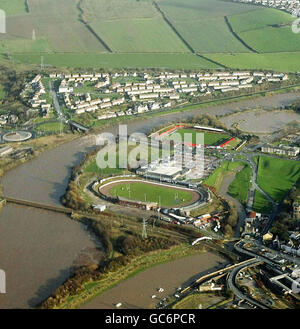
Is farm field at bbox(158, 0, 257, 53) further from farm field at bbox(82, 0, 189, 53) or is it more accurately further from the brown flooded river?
the brown flooded river

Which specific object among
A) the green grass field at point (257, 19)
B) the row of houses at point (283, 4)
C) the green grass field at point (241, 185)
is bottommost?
the green grass field at point (241, 185)

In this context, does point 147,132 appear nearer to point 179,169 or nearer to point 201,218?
point 179,169

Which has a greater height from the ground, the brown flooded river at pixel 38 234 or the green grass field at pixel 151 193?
the green grass field at pixel 151 193

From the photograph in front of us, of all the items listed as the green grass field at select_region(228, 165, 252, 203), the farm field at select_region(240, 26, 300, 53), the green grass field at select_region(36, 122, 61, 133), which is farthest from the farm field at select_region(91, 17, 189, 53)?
the green grass field at select_region(228, 165, 252, 203)

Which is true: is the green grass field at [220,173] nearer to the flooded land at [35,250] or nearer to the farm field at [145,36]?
the flooded land at [35,250]

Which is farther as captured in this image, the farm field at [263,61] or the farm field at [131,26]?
the farm field at [131,26]

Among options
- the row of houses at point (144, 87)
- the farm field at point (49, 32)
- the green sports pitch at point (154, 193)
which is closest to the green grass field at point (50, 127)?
the row of houses at point (144, 87)
